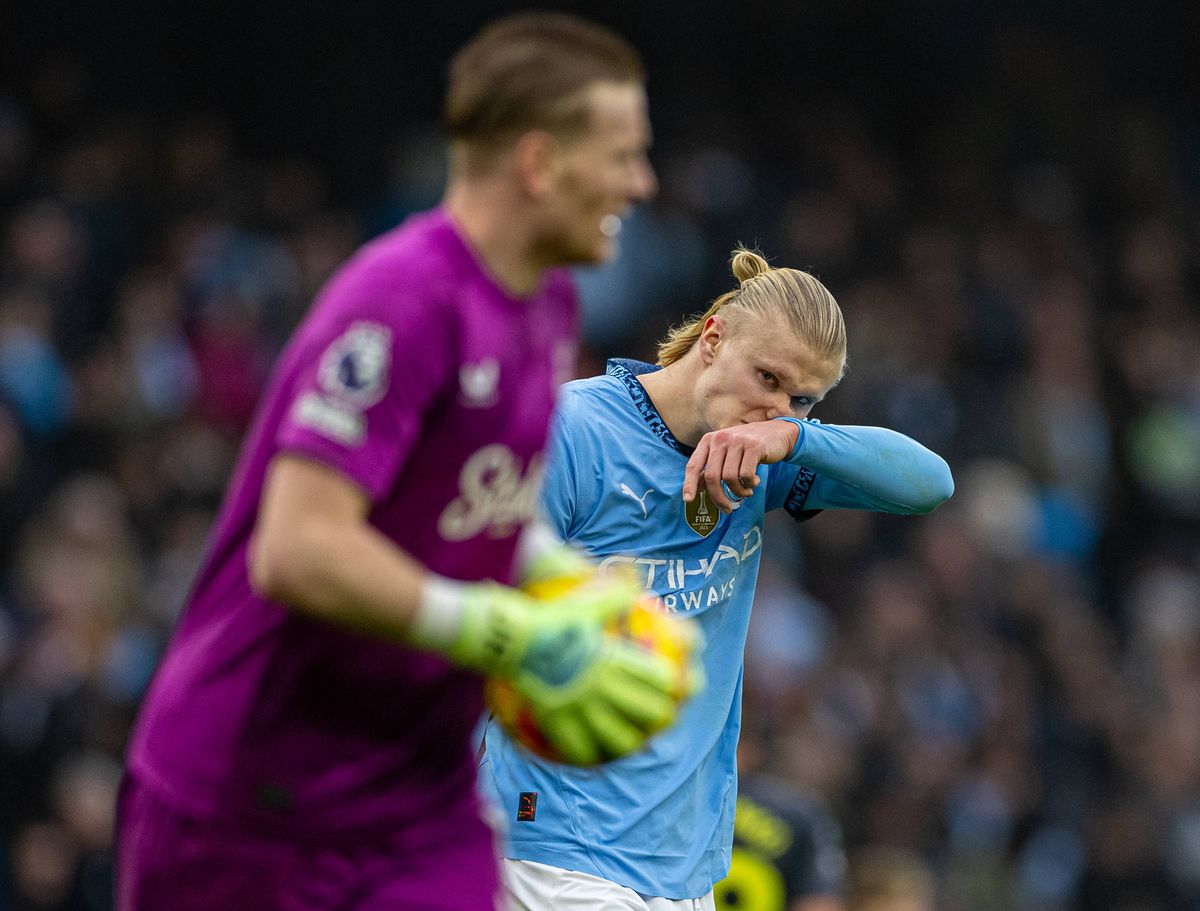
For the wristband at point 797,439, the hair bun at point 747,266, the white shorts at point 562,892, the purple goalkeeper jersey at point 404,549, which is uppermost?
the hair bun at point 747,266

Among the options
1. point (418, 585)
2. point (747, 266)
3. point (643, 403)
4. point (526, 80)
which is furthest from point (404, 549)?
point (747, 266)

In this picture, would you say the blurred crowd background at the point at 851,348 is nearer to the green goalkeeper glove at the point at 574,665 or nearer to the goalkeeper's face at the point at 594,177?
the green goalkeeper glove at the point at 574,665

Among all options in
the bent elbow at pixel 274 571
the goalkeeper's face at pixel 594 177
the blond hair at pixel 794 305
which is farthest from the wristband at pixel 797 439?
the bent elbow at pixel 274 571

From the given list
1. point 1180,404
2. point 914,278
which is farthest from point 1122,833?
point 914,278

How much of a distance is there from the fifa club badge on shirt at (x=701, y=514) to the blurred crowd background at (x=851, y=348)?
5138mm

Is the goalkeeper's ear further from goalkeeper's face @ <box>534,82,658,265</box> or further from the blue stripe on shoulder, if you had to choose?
the blue stripe on shoulder

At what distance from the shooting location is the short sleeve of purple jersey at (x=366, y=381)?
2846 millimetres

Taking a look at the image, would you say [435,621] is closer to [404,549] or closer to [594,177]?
[404,549]

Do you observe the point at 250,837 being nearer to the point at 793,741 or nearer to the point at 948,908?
the point at 793,741

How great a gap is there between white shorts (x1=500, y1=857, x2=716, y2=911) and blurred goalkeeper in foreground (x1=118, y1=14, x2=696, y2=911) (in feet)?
3.90

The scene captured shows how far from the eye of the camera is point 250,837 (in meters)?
3.16

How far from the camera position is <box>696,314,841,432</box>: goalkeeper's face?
456 centimetres

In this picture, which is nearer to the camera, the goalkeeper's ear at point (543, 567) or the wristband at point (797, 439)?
the goalkeeper's ear at point (543, 567)

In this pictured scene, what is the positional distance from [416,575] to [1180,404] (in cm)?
1223
